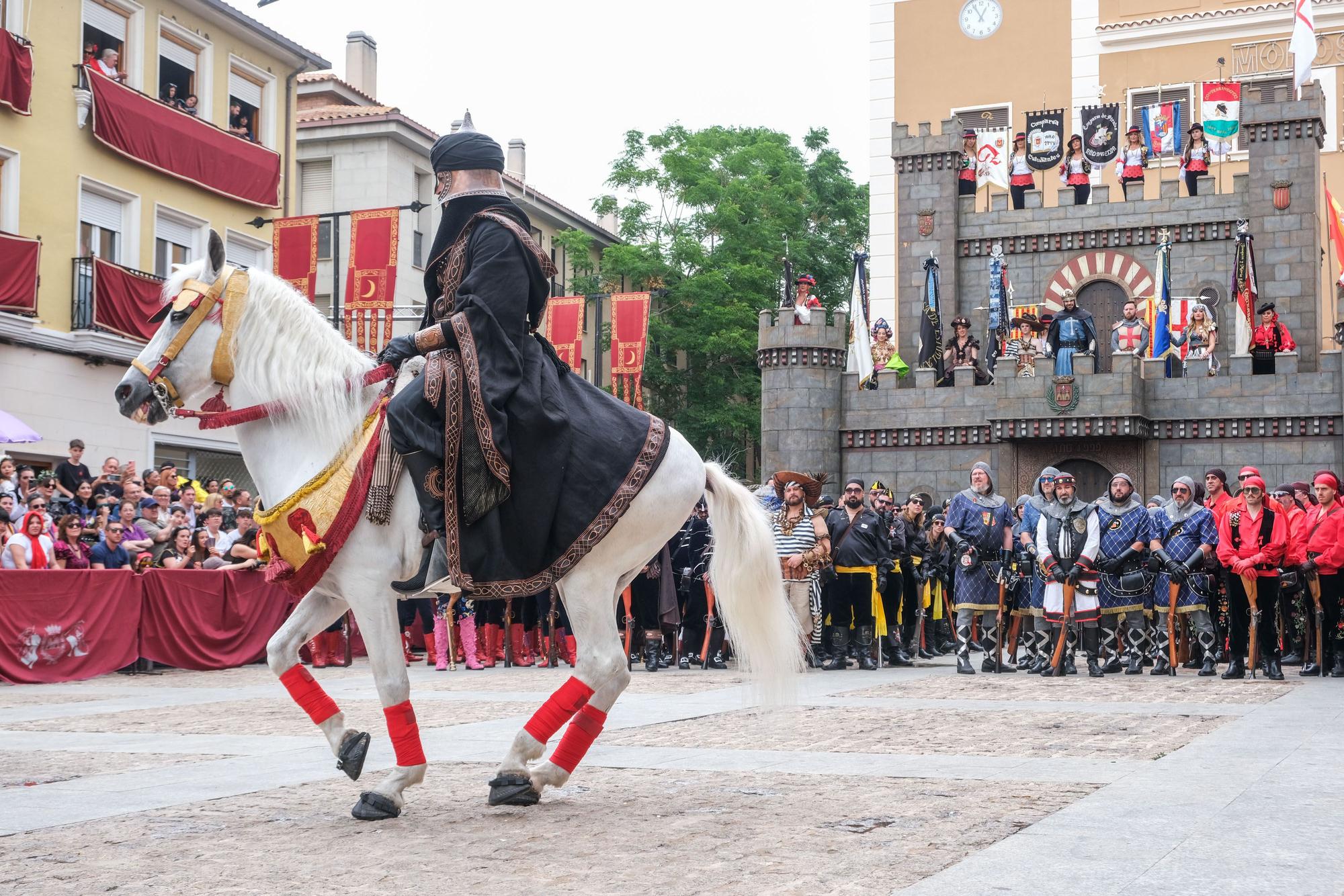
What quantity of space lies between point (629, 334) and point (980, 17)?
18.0m

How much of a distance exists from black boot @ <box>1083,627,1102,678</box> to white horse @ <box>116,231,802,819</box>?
10249mm

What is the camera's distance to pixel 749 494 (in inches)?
276

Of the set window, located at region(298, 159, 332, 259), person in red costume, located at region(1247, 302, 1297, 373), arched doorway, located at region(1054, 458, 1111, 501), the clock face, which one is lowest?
arched doorway, located at region(1054, 458, 1111, 501)

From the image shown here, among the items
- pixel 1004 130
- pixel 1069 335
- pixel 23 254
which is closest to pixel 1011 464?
pixel 1069 335

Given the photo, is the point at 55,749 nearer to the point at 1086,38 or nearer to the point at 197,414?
the point at 197,414

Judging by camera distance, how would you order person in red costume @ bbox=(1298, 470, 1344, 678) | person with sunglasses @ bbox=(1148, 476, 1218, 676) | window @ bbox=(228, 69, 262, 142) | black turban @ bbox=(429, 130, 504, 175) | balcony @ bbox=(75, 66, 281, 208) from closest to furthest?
black turban @ bbox=(429, 130, 504, 175), person in red costume @ bbox=(1298, 470, 1344, 678), person with sunglasses @ bbox=(1148, 476, 1218, 676), balcony @ bbox=(75, 66, 281, 208), window @ bbox=(228, 69, 262, 142)

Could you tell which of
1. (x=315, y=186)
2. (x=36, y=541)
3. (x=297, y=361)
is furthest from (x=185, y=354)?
(x=315, y=186)

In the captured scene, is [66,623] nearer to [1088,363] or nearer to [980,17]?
[1088,363]

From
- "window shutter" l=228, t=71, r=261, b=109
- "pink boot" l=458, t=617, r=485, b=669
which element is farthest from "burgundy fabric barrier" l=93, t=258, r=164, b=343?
"pink boot" l=458, t=617, r=485, b=669

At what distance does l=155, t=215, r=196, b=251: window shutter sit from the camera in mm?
29422

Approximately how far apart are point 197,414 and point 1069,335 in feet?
83.3

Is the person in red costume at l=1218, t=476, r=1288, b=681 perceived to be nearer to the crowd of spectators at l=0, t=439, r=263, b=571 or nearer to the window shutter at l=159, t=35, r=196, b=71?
the crowd of spectators at l=0, t=439, r=263, b=571

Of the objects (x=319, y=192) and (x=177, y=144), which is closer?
(x=177, y=144)

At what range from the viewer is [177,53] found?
3034cm
